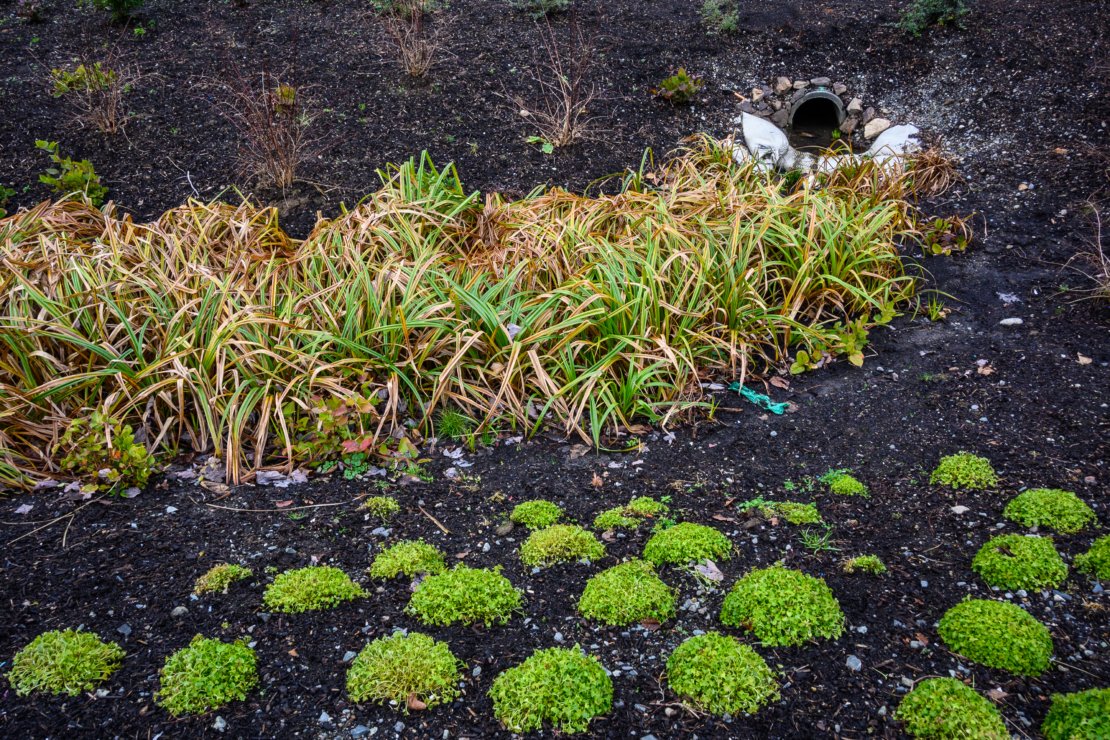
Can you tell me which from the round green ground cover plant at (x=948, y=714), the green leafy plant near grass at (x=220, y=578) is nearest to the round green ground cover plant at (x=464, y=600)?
the green leafy plant near grass at (x=220, y=578)

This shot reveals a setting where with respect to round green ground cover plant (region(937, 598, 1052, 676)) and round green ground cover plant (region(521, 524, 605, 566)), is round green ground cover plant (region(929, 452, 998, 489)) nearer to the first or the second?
round green ground cover plant (region(937, 598, 1052, 676))

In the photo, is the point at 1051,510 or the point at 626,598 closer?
the point at 626,598

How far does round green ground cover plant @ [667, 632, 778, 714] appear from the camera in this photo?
170cm

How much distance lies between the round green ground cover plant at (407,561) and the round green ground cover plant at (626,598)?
0.53m

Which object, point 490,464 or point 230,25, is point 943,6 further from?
point 230,25

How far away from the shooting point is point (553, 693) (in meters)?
1.71

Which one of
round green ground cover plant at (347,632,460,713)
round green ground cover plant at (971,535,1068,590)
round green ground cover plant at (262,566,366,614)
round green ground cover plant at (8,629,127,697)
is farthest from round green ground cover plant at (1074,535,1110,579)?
round green ground cover plant at (8,629,127,697)

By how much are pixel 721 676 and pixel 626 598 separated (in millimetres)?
374

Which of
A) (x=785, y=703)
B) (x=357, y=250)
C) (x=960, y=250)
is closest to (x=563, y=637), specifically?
(x=785, y=703)

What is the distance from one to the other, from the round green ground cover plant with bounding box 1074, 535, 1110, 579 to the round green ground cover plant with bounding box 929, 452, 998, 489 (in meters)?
0.39

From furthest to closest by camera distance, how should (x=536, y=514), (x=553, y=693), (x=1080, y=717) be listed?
1. (x=536, y=514)
2. (x=553, y=693)
3. (x=1080, y=717)

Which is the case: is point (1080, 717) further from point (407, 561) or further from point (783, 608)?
point (407, 561)

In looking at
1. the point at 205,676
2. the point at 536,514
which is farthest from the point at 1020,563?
the point at 205,676

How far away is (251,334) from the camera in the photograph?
9.95ft
